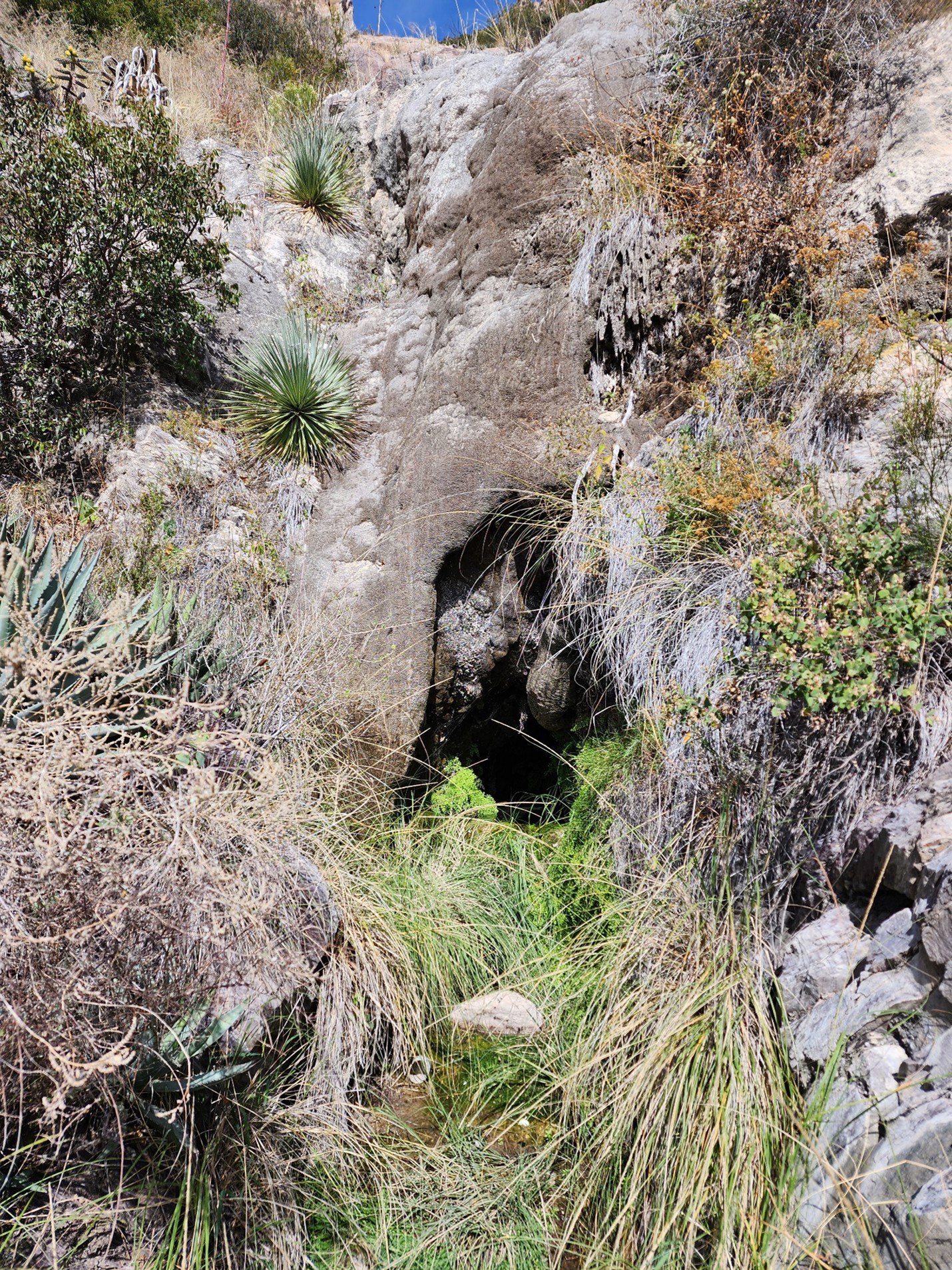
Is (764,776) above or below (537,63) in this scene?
below

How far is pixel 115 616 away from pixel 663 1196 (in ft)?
8.20

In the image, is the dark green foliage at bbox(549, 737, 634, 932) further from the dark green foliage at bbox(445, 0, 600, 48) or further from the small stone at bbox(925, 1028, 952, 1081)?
the dark green foliage at bbox(445, 0, 600, 48)

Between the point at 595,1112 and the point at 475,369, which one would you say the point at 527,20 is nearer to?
the point at 475,369

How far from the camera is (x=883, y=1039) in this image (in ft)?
7.77

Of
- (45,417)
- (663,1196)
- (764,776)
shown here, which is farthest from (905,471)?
(45,417)

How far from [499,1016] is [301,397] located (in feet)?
14.6

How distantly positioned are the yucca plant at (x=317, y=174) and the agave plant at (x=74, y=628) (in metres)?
5.00

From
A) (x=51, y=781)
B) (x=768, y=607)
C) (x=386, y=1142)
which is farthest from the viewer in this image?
(x=386, y=1142)

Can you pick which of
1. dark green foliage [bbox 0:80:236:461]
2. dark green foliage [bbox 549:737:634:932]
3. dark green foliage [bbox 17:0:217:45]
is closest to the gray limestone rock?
dark green foliage [bbox 549:737:634:932]

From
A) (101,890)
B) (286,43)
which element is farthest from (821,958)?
(286,43)

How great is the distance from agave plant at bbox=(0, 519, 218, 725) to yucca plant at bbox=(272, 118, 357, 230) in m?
5.00

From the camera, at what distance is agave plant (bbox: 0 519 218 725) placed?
2.38 meters

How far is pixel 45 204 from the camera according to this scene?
19.0 feet

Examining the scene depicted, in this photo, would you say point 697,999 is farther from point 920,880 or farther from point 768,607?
point 768,607
